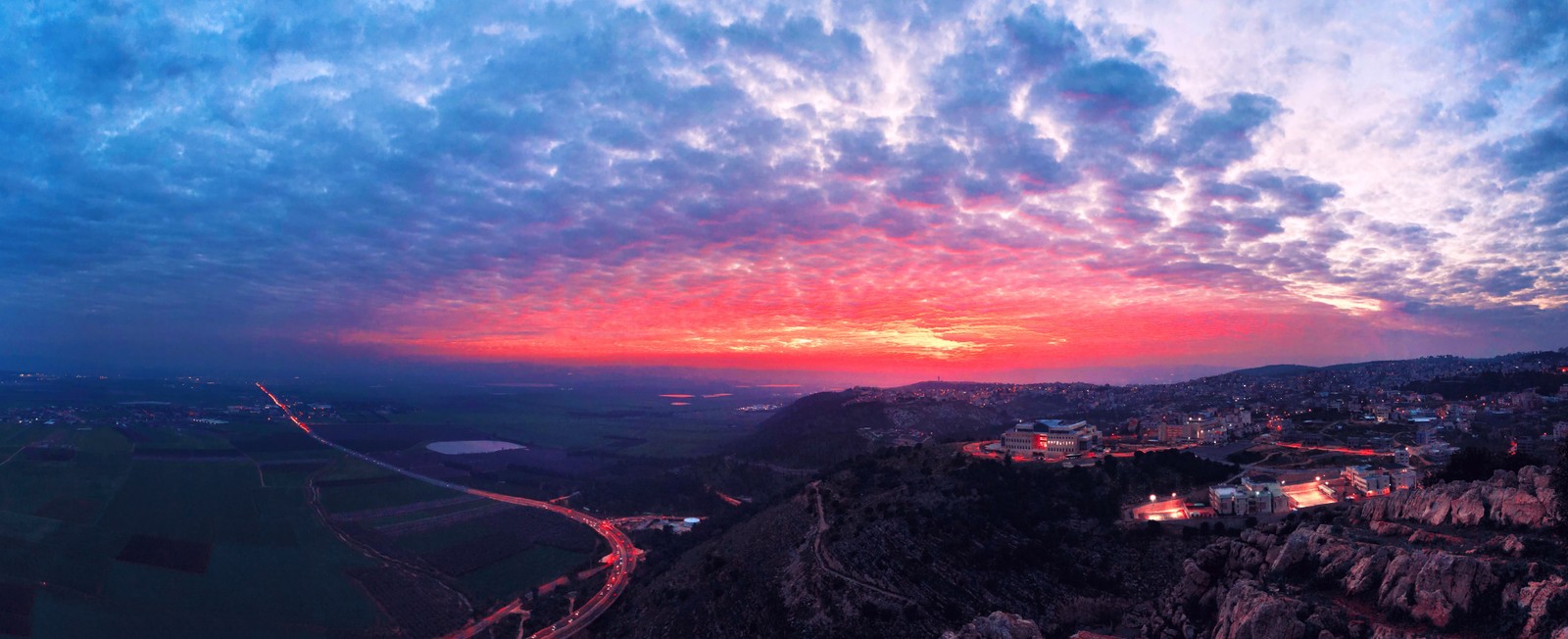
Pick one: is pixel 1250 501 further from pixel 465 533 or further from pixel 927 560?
pixel 465 533

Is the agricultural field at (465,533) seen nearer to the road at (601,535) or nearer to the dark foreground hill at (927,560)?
the road at (601,535)

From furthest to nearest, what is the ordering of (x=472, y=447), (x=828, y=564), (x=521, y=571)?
(x=472, y=447) < (x=521, y=571) < (x=828, y=564)

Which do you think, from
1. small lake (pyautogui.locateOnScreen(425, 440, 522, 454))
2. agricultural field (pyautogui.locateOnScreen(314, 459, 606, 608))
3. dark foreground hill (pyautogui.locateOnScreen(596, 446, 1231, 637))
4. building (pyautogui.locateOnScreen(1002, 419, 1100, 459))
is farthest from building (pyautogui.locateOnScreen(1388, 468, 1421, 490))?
small lake (pyautogui.locateOnScreen(425, 440, 522, 454))

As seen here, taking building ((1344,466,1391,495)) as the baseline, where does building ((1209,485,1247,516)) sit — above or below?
below

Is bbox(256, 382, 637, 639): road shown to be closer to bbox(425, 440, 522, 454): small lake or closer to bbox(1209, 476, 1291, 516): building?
bbox(425, 440, 522, 454): small lake

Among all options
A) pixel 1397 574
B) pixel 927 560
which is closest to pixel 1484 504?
pixel 1397 574

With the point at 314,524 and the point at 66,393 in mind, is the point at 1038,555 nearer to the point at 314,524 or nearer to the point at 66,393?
the point at 314,524
